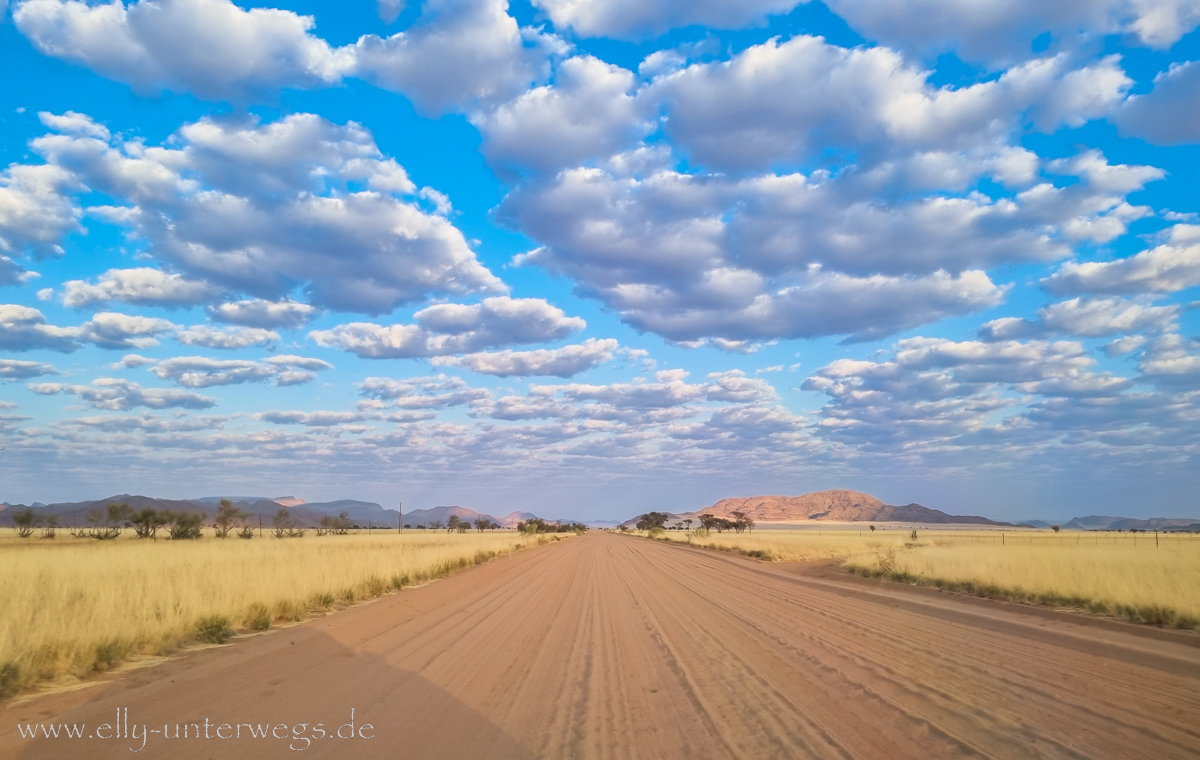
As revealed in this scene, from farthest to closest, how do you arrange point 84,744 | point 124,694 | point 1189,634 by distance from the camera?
point 1189,634, point 124,694, point 84,744

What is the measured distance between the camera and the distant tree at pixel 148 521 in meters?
55.1

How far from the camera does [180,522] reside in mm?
53969

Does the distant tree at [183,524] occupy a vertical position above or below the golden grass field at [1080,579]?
below

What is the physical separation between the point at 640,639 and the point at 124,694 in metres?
6.60

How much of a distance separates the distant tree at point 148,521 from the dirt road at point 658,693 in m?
53.6

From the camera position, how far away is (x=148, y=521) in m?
56.2

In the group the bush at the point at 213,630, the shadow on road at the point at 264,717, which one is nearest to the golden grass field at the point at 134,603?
the bush at the point at 213,630

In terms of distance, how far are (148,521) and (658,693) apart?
62.7 metres

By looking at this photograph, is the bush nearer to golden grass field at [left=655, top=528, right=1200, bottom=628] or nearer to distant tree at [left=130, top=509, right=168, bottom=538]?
golden grass field at [left=655, top=528, right=1200, bottom=628]

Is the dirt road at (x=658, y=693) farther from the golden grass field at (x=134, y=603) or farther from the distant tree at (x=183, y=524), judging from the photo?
the distant tree at (x=183, y=524)

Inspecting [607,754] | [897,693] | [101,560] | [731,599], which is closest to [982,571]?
[731,599]

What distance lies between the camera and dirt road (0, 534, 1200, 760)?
208 inches

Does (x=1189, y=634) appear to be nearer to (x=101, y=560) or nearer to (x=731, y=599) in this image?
(x=731, y=599)

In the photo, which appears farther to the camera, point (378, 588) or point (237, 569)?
point (378, 588)
